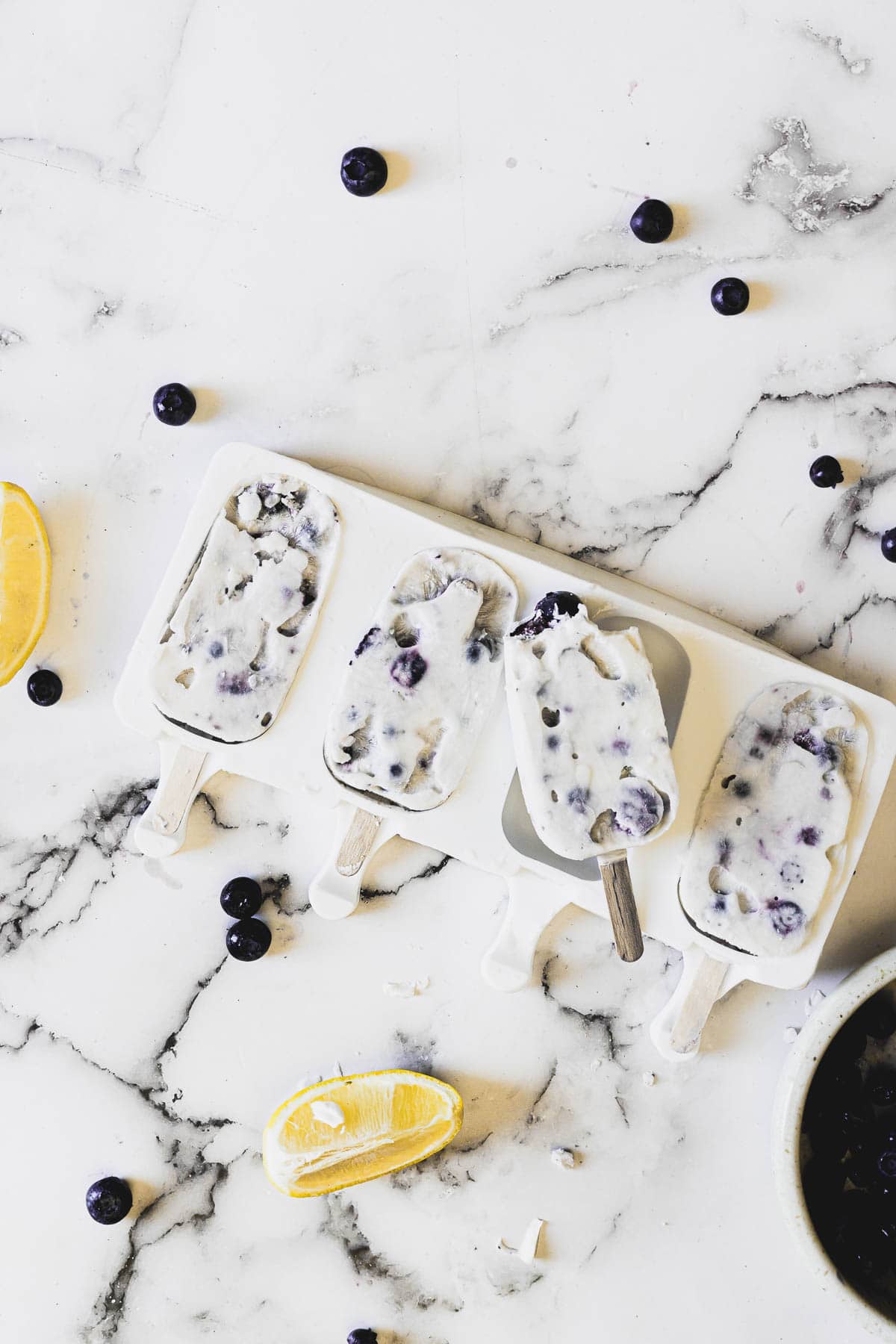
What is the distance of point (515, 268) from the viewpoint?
1290mm

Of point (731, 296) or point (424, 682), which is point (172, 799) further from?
point (731, 296)

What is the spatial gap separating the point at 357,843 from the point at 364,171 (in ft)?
2.63

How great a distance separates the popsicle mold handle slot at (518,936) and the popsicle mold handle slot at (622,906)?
97 mm

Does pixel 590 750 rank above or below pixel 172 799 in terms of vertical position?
above

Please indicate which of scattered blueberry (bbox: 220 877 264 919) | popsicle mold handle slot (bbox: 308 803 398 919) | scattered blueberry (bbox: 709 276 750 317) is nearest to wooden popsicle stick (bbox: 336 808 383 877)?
popsicle mold handle slot (bbox: 308 803 398 919)

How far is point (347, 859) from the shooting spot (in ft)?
4.22

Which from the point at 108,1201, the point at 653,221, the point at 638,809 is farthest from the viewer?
the point at 108,1201

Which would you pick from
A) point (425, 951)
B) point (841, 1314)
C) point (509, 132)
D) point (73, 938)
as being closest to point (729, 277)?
point (509, 132)

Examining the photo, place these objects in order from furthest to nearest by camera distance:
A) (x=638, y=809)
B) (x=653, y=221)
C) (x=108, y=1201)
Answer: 1. (x=108, y=1201)
2. (x=653, y=221)
3. (x=638, y=809)

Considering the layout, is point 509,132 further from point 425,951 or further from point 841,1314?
point 841,1314

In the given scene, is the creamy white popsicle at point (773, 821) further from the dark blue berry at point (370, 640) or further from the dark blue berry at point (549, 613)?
the dark blue berry at point (370, 640)

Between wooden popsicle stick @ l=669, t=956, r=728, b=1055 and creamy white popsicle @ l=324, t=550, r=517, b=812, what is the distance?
378mm

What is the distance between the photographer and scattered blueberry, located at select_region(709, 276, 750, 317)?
1255 mm

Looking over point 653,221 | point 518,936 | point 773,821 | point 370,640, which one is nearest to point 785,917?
point 773,821
